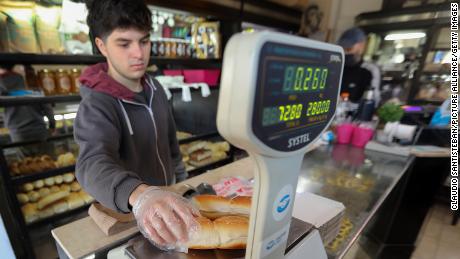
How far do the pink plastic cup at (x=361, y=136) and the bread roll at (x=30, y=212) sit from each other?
267cm

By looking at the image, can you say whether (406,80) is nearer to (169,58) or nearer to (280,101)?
(169,58)

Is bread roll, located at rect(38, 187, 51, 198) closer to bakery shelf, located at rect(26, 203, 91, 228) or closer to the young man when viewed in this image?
bakery shelf, located at rect(26, 203, 91, 228)

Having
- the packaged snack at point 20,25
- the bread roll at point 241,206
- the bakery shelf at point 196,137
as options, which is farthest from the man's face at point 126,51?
the bakery shelf at point 196,137

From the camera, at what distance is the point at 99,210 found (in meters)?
0.82

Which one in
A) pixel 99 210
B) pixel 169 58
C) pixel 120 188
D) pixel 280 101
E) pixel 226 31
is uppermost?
pixel 226 31

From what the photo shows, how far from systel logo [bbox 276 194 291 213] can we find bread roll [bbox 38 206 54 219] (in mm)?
2304

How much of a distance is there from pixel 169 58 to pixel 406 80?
3.63m

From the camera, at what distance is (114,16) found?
991 millimetres

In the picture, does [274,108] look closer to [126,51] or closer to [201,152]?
[126,51]

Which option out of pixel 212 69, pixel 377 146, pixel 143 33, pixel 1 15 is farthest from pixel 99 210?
pixel 212 69

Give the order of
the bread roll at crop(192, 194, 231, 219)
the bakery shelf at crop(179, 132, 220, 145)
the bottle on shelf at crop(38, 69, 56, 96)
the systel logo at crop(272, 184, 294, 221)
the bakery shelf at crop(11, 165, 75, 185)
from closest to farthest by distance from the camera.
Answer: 1. the systel logo at crop(272, 184, 294, 221)
2. the bread roll at crop(192, 194, 231, 219)
3. the bakery shelf at crop(11, 165, 75, 185)
4. the bottle on shelf at crop(38, 69, 56, 96)
5. the bakery shelf at crop(179, 132, 220, 145)

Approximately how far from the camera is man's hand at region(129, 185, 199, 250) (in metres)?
0.48

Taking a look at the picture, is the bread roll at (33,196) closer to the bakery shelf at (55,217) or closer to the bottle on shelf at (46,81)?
the bakery shelf at (55,217)

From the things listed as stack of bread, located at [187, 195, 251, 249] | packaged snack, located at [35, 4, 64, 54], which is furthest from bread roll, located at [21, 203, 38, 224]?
stack of bread, located at [187, 195, 251, 249]
